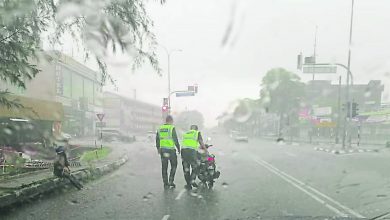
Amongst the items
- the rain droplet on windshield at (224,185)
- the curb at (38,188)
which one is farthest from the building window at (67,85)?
the rain droplet on windshield at (224,185)

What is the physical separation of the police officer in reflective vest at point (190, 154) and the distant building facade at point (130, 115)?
91.9ft

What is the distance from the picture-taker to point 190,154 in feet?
34.9

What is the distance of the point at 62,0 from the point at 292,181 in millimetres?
7497

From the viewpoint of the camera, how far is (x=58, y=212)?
7.97 metres

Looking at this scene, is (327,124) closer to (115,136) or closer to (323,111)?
(323,111)

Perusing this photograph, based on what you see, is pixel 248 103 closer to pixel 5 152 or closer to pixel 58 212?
pixel 5 152

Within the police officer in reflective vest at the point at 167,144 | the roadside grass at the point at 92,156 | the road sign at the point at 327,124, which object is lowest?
the roadside grass at the point at 92,156

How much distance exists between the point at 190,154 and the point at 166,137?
70 cm

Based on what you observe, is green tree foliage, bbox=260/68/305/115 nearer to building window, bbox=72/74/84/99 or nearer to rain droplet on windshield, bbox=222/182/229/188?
building window, bbox=72/74/84/99

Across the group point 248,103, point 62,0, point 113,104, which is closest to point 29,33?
point 62,0

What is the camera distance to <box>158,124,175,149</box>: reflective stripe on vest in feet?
34.8

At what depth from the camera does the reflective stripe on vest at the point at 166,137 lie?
10594 millimetres

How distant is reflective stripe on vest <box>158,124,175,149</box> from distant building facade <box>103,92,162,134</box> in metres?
27.9

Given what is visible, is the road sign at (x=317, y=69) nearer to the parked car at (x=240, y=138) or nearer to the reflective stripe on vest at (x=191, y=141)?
the reflective stripe on vest at (x=191, y=141)
